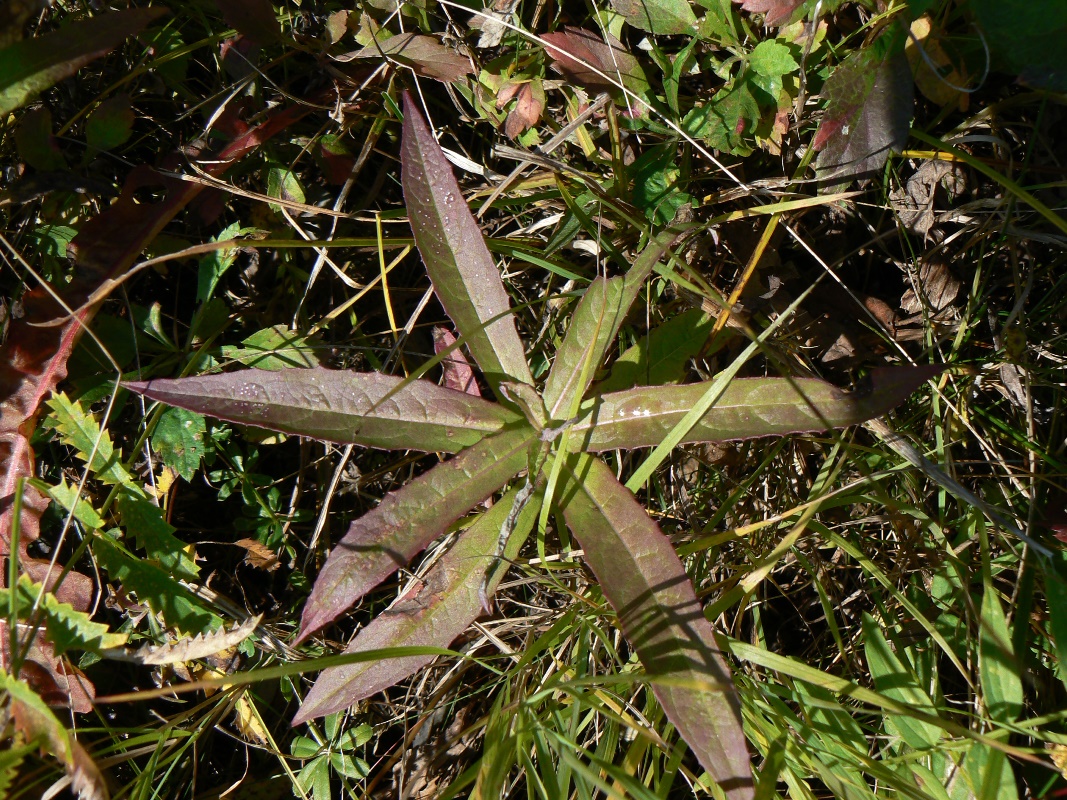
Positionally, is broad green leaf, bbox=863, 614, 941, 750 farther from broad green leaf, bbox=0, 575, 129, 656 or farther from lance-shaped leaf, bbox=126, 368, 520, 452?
broad green leaf, bbox=0, 575, 129, 656

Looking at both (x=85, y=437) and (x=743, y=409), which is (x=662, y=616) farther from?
(x=85, y=437)

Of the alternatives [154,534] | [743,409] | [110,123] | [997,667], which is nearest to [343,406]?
[154,534]

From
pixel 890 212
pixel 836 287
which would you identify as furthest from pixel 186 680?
pixel 890 212

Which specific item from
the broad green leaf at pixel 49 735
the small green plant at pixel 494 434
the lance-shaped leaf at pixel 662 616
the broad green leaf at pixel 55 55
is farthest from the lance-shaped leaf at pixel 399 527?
the broad green leaf at pixel 55 55

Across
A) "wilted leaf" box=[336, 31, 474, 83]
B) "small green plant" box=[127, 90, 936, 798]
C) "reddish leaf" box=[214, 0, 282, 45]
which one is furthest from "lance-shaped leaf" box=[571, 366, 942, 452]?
"reddish leaf" box=[214, 0, 282, 45]

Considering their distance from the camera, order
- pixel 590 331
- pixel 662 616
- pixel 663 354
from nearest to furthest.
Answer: pixel 662 616 < pixel 590 331 < pixel 663 354

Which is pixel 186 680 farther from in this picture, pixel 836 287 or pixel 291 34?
pixel 836 287
